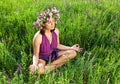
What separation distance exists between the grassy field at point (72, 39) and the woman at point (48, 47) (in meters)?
0.10

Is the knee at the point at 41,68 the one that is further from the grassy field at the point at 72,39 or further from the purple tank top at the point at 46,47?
the purple tank top at the point at 46,47

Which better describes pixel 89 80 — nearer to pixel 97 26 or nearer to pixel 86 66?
pixel 86 66

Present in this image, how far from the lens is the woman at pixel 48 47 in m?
3.81

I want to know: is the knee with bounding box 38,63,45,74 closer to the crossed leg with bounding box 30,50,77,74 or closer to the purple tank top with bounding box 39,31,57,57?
the crossed leg with bounding box 30,50,77,74

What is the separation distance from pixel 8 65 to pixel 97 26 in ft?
5.11

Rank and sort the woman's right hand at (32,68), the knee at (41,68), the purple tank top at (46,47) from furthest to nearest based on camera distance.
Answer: the purple tank top at (46,47) → the knee at (41,68) → the woman's right hand at (32,68)

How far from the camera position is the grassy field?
3.62m

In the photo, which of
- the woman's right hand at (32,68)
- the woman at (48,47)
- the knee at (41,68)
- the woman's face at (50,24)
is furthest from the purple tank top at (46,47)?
the woman's right hand at (32,68)

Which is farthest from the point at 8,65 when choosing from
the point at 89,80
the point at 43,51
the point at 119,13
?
the point at 119,13

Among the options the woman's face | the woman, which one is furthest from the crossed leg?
the woman's face

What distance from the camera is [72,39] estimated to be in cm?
442

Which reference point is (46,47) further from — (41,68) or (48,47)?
(41,68)

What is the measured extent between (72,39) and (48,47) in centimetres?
56

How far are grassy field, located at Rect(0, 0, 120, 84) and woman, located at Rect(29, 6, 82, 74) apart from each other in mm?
99
